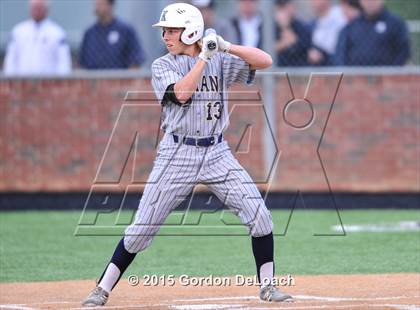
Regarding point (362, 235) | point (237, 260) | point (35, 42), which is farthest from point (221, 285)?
point (35, 42)

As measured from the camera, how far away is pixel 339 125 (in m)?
12.7

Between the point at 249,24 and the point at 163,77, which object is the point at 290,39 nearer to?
the point at 249,24

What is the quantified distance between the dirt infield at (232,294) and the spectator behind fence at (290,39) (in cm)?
530

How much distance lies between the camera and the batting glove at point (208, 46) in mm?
6262

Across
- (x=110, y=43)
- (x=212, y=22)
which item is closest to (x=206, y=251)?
(x=212, y=22)

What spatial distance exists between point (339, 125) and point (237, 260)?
4055 mm

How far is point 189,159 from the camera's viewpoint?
257 inches

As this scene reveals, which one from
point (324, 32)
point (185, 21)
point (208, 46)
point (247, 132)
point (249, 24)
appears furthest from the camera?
point (324, 32)

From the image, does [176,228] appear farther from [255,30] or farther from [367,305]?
[367,305]

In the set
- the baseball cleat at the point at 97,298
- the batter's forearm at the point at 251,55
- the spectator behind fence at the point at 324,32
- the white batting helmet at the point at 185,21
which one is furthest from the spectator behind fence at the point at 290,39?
the baseball cleat at the point at 97,298

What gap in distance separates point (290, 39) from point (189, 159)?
6.66 m

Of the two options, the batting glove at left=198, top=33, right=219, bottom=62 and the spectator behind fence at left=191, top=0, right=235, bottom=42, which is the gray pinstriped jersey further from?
the spectator behind fence at left=191, top=0, right=235, bottom=42

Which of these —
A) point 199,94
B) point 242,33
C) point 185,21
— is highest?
point 185,21

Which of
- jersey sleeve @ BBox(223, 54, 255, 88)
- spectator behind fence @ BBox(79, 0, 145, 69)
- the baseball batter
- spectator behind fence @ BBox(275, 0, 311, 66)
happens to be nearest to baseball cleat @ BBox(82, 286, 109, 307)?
the baseball batter
